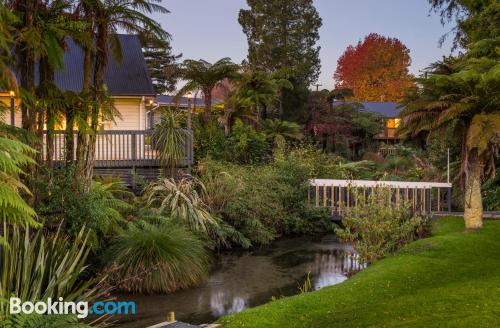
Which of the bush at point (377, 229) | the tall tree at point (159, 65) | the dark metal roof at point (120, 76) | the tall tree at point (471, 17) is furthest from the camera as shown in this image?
the tall tree at point (159, 65)

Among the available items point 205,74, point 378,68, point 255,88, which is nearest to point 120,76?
point 205,74

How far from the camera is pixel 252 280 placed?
1141 cm

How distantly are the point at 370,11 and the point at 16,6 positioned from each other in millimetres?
33871

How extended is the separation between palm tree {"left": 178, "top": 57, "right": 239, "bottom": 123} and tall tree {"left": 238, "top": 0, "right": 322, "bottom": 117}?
49.2 feet

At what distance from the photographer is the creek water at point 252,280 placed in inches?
362

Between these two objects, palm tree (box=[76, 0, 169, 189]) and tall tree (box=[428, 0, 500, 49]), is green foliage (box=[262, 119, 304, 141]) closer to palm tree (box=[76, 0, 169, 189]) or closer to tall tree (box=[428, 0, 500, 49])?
tall tree (box=[428, 0, 500, 49])

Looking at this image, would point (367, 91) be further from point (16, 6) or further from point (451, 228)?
point (16, 6)

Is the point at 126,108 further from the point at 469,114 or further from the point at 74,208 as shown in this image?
the point at 469,114

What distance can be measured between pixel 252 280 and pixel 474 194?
17.1 ft

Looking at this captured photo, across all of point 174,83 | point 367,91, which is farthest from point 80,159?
point 367,91

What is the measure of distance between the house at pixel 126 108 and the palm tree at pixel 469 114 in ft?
24.1

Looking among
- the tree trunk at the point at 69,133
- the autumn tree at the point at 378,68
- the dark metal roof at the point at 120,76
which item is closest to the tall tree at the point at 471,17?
the tree trunk at the point at 69,133

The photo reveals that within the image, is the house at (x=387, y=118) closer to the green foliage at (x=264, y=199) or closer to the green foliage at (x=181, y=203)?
the green foliage at (x=264, y=199)

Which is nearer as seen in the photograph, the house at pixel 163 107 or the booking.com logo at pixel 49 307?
the booking.com logo at pixel 49 307
